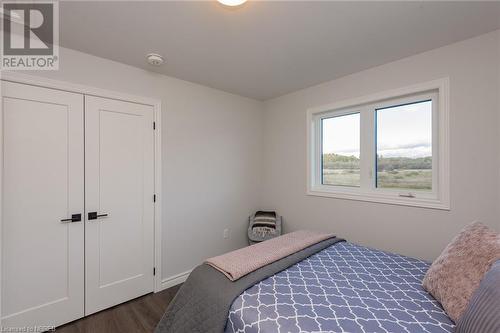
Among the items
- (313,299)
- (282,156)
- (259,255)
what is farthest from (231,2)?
(282,156)

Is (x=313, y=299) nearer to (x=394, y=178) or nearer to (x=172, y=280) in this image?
(x=394, y=178)

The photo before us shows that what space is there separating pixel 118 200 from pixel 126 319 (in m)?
1.10

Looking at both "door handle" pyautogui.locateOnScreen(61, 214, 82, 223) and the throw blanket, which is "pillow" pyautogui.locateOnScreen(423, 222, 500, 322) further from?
"door handle" pyautogui.locateOnScreen(61, 214, 82, 223)

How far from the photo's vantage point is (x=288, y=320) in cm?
108

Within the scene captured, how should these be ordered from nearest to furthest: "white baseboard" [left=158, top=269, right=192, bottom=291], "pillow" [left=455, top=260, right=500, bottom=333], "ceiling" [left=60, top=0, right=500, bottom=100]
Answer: "pillow" [left=455, top=260, right=500, bottom=333] → "ceiling" [left=60, top=0, right=500, bottom=100] → "white baseboard" [left=158, top=269, right=192, bottom=291]

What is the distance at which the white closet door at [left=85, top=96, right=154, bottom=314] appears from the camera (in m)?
2.14

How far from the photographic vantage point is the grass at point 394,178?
7.39ft

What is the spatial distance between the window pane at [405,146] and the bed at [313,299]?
945 mm

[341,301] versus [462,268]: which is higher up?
[462,268]

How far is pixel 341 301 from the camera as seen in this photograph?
4.05ft

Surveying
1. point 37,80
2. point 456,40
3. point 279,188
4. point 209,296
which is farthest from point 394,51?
point 37,80

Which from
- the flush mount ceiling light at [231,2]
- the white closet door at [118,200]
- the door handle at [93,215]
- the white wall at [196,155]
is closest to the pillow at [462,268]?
the flush mount ceiling light at [231,2]

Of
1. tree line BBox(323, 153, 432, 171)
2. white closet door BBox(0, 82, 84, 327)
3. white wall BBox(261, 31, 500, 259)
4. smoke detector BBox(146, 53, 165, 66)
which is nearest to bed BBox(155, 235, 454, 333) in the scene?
white wall BBox(261, 31, 500, 259)

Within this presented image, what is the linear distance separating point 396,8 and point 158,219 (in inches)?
110
